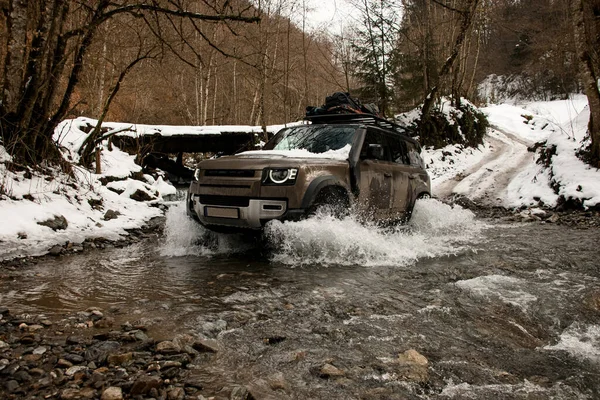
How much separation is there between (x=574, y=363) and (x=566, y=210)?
820 centimetres

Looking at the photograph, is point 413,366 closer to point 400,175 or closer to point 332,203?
point 332,203

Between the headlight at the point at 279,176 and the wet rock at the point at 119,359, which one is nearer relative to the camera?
the wet rock at the point at 119,359

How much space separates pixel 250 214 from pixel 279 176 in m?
0.56

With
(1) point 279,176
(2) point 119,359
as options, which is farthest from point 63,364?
(1) point 279,176

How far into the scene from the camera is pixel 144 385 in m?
2.00

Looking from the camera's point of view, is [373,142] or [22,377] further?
[373,142]

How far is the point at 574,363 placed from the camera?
249cm

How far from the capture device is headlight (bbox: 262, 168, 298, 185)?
4.57m

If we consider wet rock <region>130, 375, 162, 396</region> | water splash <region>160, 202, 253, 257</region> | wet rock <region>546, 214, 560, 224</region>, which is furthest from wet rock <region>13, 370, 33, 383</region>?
wet rock <region>546, 214, 560, 224</region>

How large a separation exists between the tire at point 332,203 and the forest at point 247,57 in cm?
284

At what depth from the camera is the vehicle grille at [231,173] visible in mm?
4698

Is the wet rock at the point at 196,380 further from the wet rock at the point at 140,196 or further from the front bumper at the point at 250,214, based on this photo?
the wet rock at the point at 140,196

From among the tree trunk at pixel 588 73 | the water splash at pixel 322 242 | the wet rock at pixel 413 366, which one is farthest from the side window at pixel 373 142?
the tree trunk at pixel 588 73

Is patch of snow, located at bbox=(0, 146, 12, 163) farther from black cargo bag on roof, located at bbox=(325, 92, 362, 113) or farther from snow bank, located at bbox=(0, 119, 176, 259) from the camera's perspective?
black cargo bag on roof, located at bbox=(325, 92, 362, 113)
